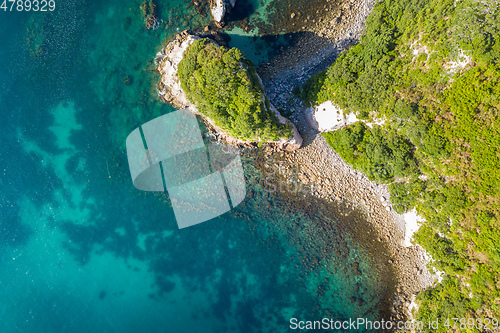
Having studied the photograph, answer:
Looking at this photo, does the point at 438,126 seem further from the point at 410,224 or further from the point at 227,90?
the point at 227,90

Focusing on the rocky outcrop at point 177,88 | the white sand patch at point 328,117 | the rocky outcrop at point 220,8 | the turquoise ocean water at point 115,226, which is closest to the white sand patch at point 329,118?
the white sand patch at point 328,117

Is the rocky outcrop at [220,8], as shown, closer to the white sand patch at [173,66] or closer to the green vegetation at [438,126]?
the white sand patch at [173,66]

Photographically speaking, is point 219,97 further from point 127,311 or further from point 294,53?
point 127,311

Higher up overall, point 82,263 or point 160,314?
point 82,263

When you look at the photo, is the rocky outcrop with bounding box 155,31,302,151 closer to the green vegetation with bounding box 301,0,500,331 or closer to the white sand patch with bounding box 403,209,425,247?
the green vegetation with bounding box 301,0,500,331

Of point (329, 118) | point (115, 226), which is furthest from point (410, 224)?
point (115, 226)

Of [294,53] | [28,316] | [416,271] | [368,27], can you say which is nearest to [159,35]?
[294,53]
